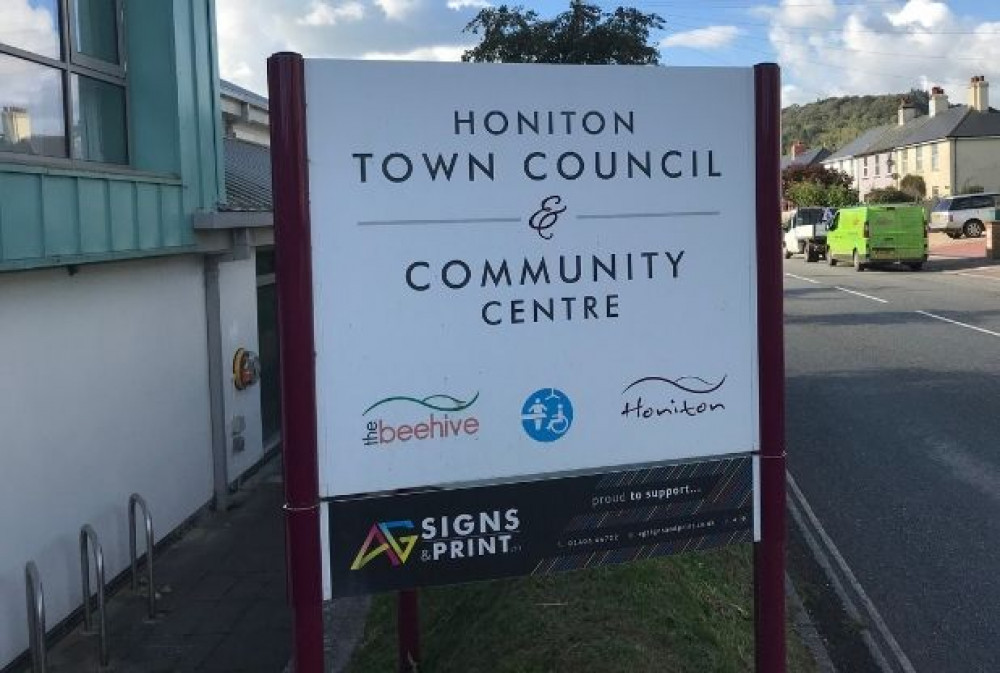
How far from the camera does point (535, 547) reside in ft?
10.7

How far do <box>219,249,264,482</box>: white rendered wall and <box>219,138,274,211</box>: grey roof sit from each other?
1.63ft

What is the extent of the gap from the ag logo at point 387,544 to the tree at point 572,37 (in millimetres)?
11331

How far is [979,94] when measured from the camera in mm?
62844

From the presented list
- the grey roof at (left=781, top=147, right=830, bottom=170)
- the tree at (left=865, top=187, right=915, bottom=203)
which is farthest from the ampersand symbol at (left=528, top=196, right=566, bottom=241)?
the grey roof at (left=781, top=147, right=830, bottom=170)

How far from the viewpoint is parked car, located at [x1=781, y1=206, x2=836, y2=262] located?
37.0 m

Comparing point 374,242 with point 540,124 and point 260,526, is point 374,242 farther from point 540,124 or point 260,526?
point 260,526

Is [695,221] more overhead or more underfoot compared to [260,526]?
more overhead

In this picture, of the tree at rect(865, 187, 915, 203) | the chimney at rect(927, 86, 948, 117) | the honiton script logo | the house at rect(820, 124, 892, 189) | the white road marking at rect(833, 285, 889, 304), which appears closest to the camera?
the honiton script logo

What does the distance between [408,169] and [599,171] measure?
61 centimetres

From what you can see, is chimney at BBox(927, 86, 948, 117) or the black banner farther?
chimney at BBox(927, 86, 948, 117)

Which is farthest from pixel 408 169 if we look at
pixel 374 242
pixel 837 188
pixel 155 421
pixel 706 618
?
pixel 837 188

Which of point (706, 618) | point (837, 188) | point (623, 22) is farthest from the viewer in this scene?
point (837, 188)

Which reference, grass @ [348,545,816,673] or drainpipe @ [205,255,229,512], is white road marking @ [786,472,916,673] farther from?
drainpipe @ [205,255,229,512]

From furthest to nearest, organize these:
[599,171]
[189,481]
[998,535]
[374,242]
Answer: [189,481], [998,535], [599,171], [374,242]
